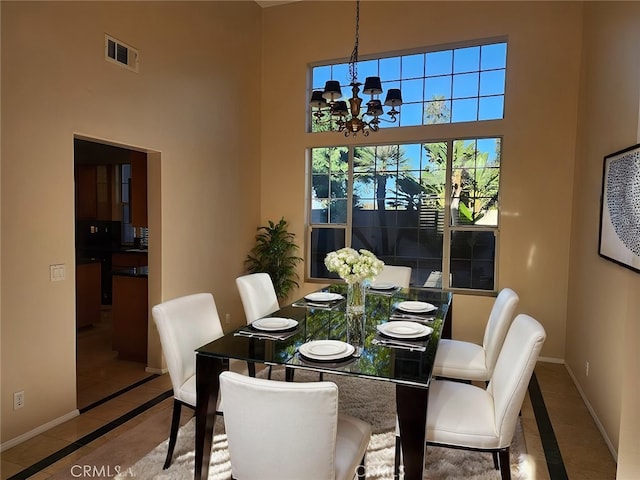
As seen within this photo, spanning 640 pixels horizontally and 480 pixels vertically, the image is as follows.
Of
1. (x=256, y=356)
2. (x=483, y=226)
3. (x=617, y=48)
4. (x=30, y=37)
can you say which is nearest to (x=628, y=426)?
(x=256, y=356)

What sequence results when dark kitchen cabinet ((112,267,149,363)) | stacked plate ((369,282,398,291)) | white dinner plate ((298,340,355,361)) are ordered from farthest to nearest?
dark kitchen cabinet ((112,267,149,363)), stacked plate ((369,282,398,291)), white dinner plate ((298,340,355,361))

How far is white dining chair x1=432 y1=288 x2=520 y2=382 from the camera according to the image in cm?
262

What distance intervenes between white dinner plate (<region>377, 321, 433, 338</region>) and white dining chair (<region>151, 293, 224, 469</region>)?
1096 mm

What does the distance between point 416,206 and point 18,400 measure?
13.3 feet

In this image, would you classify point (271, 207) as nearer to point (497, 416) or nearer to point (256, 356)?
point (256, 356)

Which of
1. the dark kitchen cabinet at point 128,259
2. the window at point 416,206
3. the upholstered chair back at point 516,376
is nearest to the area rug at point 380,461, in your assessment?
the upholstered chair back at point 516,376

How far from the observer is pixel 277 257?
5.12 meters

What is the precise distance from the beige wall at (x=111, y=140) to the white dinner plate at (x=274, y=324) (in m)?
1.56

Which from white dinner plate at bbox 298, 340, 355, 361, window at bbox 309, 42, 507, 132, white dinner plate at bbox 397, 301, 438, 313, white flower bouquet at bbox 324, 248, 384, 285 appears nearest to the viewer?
white dinner plate at bbox 298, 340, 355, 361

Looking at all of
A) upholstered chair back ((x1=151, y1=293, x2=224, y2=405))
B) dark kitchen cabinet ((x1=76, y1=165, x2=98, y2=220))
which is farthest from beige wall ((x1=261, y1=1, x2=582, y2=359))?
dark kitchen cabinet ((x1=76, y1=165, x2=98, y2=220))

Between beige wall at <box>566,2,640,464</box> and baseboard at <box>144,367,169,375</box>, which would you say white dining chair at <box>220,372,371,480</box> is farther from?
baseboard at <box>144,367,169,375</box>

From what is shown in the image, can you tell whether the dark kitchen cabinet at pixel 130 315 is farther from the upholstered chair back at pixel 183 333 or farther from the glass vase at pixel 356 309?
the glass vase at pixel 356 309

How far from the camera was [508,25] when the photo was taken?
4.27 metres

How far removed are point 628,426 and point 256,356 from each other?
4.70 ft
